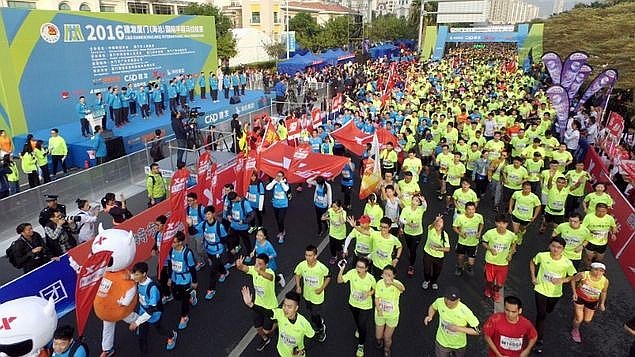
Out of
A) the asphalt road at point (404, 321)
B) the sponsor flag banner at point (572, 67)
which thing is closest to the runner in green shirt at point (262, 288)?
the asphalt road at point (404, 321)

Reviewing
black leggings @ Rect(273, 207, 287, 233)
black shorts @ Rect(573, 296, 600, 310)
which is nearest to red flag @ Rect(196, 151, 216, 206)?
black leggings @ Rect(273, 207, 287, 233)

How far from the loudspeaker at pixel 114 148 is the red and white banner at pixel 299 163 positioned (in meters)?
6.37

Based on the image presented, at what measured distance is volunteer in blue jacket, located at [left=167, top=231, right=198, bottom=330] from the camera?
5.98 m

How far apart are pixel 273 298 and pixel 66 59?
14.0m

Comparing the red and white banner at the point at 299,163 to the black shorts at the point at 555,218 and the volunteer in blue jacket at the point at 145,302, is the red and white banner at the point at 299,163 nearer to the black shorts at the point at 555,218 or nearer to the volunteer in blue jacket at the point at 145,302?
the black shorts at the point at 555,218

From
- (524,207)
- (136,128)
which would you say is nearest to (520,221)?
(524,207)

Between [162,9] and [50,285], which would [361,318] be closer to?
[50,285]

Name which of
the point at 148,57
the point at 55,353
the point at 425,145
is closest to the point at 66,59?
the point at 148,57

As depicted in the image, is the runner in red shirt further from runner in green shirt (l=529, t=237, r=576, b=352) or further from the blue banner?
the blue banner

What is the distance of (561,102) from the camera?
12984 millimetres

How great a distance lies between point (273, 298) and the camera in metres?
5.49

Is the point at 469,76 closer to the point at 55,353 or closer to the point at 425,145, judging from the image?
the point at 425,145

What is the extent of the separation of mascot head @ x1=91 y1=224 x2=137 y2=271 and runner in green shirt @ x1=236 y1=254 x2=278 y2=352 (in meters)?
1.29

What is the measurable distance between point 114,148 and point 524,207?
37.9 feet
